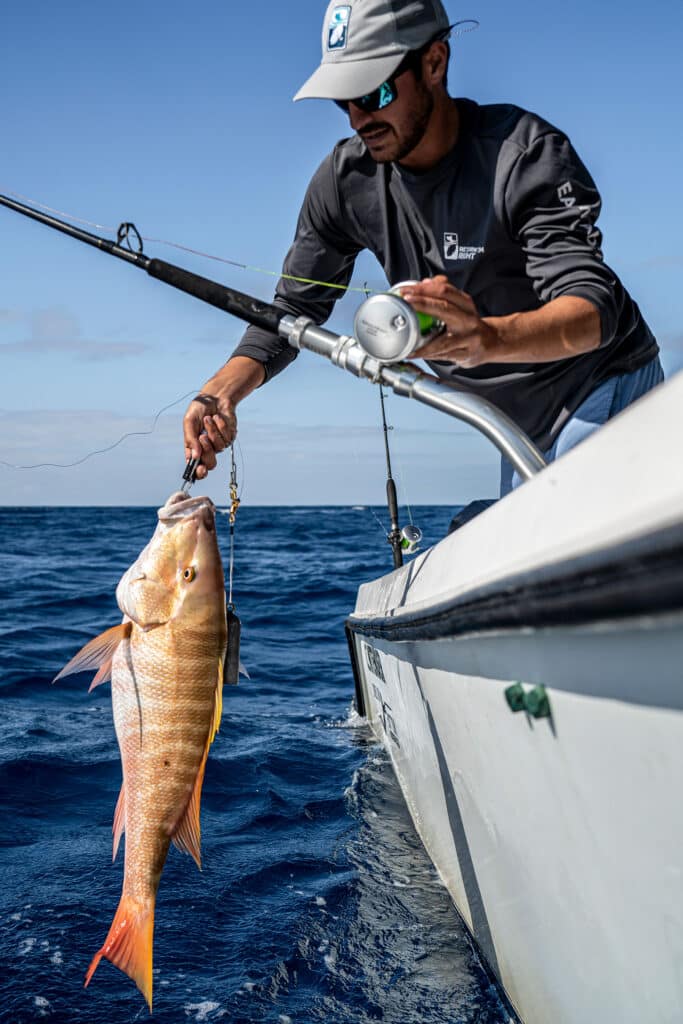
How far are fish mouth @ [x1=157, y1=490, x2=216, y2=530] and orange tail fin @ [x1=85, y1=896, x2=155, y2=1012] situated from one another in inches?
39.4

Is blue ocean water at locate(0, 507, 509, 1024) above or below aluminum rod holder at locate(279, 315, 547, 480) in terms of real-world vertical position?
below

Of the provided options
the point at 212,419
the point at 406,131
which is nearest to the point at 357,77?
the point at 406,131

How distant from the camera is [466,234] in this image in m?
2.88

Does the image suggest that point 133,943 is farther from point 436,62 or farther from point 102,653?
point 436,62

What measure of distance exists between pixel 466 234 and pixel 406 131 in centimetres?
37

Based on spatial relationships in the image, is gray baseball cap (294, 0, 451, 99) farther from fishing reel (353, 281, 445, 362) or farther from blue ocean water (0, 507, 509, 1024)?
blue ocean water (0, 507, 509, 1024)

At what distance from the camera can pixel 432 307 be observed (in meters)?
2.06

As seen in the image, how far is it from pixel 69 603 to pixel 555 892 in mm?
11659

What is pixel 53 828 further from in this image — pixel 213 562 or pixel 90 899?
pixel 213 562

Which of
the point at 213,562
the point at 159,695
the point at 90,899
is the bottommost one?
the point at 90,899

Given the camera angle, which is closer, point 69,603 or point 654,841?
point 654,841

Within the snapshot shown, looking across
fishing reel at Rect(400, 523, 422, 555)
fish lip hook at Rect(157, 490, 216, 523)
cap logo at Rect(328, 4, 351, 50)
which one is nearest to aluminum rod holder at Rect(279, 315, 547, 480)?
fish lip hook at Rect(157, 490, 216, 523)

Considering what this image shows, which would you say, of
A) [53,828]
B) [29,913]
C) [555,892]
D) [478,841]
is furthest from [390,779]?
[555,892]

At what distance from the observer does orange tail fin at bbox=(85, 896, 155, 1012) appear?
2.13 m
